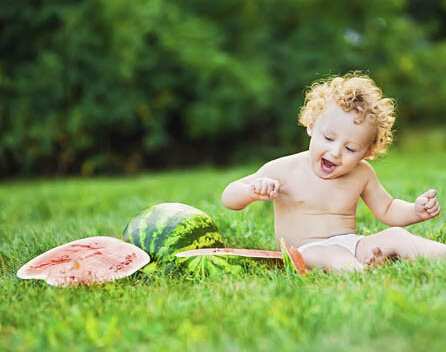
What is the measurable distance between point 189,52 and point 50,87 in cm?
262

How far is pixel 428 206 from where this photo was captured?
268 centimetres

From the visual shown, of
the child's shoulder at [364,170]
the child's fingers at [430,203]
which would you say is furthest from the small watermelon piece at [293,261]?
the child's fingers at [430,203]

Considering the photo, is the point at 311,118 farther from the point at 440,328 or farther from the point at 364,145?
the point at 440,328

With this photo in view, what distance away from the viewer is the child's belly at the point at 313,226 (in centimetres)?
277

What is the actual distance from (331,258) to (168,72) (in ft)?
26.1

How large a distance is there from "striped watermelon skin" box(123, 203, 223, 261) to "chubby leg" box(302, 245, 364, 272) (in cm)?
57

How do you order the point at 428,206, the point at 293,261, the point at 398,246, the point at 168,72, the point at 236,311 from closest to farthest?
the point at 236,311 < the point at 293,261 < the point at 398,246 < the point at 428,206 < the point at 168,72

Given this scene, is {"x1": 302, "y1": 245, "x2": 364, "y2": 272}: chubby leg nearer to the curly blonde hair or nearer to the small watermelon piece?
the small watermelon piece

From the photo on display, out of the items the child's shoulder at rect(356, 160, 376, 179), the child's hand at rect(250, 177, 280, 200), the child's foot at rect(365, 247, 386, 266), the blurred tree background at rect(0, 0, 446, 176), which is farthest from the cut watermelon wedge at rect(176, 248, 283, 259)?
the blurred tree background at rect(0, 0, 446, 176)

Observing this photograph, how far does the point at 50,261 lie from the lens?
259 cm

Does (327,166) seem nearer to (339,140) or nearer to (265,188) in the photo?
(339,140)

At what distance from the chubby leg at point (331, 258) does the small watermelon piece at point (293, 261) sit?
9 cm

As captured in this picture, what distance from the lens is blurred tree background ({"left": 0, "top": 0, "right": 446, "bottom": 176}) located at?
857 cm

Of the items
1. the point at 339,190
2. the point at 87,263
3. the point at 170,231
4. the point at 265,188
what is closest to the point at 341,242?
the point at 339,190
